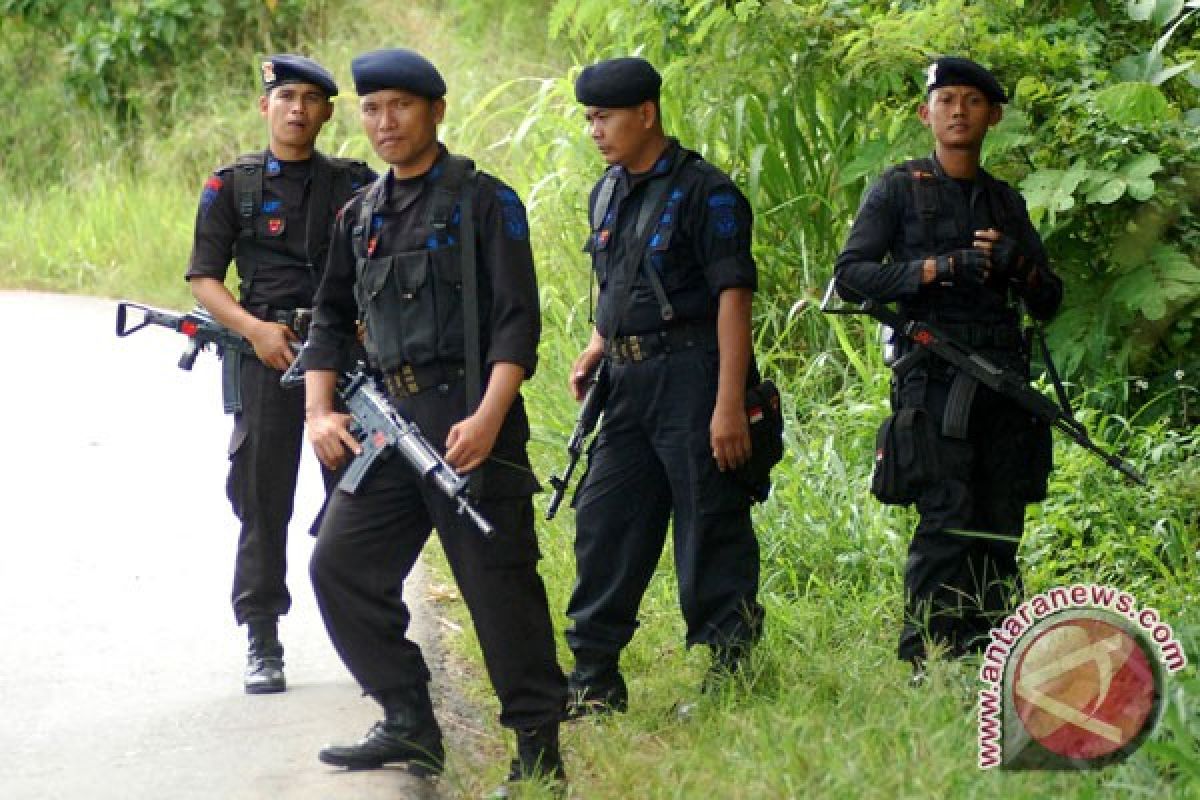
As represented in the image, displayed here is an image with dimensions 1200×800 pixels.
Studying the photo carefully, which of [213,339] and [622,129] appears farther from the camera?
[213,339]

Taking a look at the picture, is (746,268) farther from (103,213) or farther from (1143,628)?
(103,213)

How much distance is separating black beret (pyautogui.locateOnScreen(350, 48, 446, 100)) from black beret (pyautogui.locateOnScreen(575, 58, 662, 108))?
718 millimetres

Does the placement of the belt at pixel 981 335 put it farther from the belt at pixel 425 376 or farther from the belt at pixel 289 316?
the belt at pixel 289 316

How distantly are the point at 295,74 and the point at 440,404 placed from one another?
1.69m

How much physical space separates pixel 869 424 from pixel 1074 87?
62.4 inches

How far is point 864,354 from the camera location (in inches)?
346

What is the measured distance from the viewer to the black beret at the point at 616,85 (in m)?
6.04

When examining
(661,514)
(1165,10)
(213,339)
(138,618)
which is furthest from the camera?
(138,618)

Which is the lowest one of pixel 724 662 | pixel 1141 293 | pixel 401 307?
pixel 724 662

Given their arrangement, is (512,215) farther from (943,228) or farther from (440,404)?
(943,228)

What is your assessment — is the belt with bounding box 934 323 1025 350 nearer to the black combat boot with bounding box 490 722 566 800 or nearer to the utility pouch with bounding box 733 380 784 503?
the utility pouch with bounding box 733 380 784 503

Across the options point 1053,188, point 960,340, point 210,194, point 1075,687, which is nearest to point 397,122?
→ point 210,194

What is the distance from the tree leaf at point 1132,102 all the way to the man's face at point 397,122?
7.96ft

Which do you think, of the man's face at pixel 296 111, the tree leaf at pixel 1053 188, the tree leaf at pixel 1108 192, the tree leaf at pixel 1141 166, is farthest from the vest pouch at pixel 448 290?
the tree leaf at pixel 1141 166
